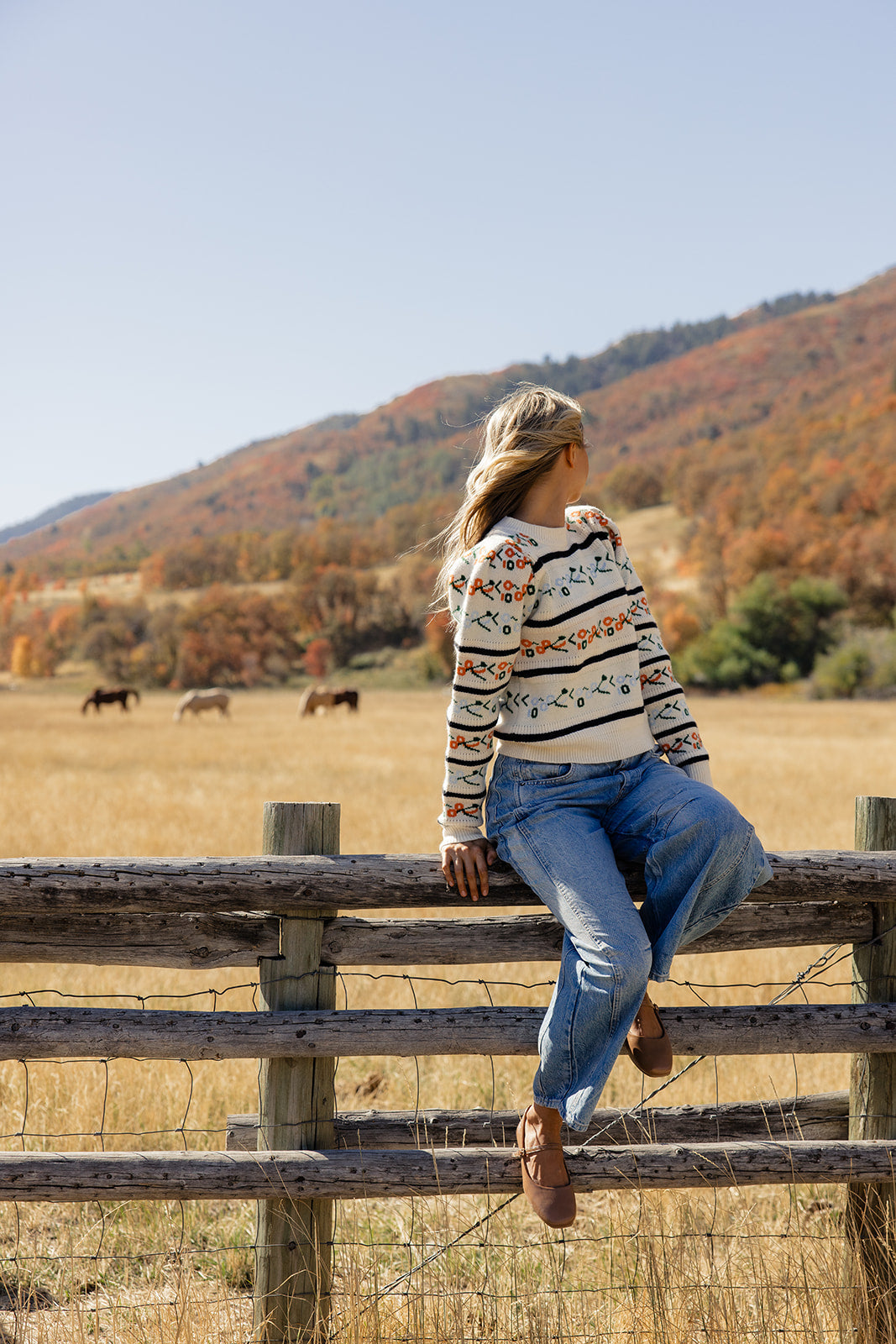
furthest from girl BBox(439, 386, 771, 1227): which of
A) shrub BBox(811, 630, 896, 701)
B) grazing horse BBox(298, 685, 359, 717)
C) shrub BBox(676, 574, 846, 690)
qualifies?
shrub BBox(676, 574, 846, 690)

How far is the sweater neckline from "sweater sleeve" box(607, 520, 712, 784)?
22 cm

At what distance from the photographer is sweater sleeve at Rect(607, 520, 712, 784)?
3012 millimetres

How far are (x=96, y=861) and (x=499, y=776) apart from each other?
1187 millimetres

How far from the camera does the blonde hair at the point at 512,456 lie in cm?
292

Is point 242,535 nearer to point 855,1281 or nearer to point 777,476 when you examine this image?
point 777,476

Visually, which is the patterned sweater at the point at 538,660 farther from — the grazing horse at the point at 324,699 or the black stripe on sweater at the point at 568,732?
the grazing horse at the point at 324,699

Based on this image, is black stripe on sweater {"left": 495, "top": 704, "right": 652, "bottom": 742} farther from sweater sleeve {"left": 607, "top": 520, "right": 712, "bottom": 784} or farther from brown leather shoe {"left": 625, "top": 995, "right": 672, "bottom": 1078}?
brown leather shoe {"left": 625, "top": 995, "right": 672, "bottom": 1078}

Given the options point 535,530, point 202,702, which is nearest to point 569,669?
point 535,530

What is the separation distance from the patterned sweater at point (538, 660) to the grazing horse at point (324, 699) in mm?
37407

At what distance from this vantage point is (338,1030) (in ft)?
9.55

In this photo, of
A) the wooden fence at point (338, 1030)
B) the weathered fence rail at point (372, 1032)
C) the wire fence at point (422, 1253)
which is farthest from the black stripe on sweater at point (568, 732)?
the weathered fence rail at point (372, 1032)

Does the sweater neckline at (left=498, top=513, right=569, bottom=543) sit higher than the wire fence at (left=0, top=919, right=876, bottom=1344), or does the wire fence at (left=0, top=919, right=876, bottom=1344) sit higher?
the sweater neckline at (left=498, top=513, right=569, bottom=543)

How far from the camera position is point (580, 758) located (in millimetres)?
2797

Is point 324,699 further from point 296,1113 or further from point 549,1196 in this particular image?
point 549,1196
